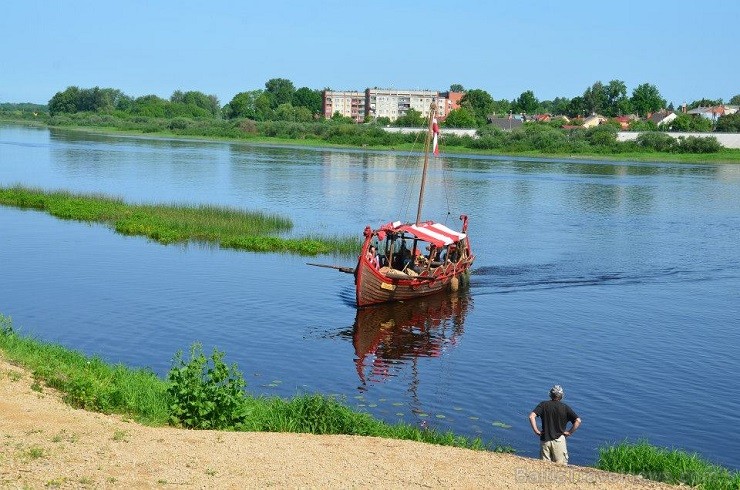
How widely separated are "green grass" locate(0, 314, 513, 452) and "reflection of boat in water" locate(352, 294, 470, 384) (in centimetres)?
706

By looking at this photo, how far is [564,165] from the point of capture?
453ft

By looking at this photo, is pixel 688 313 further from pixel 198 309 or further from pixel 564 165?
pixel 564 165

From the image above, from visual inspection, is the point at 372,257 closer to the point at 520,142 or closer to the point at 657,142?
the point at 657,142

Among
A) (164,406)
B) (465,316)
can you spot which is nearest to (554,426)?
(164,406)

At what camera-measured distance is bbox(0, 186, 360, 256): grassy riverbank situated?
47.8 meters

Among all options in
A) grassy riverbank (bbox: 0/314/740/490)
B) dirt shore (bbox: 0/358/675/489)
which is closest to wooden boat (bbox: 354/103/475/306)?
grassy riverbank (bbox: 0/314/740/490)

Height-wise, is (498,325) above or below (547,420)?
below

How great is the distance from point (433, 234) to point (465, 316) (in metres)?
4.78

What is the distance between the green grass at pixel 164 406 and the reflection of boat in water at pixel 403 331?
7063 mm

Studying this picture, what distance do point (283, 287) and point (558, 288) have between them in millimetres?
12589

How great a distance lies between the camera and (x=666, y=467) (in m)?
16.8

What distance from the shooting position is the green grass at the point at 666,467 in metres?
15.5

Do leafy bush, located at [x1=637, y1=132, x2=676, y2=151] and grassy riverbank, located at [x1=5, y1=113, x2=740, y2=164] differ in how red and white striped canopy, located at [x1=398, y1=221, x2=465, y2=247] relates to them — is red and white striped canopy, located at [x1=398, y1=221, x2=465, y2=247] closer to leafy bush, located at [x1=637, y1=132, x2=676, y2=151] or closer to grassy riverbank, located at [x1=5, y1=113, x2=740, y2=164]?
grassy riverbank, located at [x1=5, y1=113, x2=740, y2=164]

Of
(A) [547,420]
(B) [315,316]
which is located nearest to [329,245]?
(B) [315,316]
